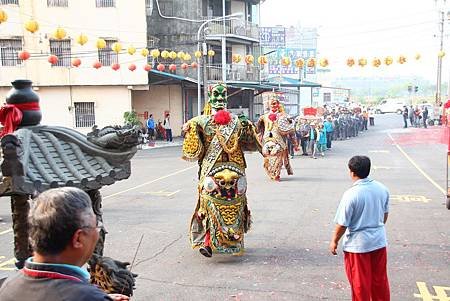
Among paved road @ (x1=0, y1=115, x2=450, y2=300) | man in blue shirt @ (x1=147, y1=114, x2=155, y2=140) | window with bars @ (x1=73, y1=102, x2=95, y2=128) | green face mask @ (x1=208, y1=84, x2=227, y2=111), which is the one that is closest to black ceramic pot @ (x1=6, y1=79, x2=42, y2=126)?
paved road @ (x1=0, y1=115, x2=450, y2=300)

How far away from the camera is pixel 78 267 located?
195 cm

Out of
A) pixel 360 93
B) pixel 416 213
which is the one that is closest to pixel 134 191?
pixel 416 213

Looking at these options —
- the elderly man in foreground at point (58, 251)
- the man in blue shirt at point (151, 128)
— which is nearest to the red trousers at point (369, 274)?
the elderly man in foreground at point (58, 251)

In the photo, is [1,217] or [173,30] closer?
[1,217]

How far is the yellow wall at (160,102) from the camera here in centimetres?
2925

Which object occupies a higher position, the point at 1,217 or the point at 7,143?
the point at 7,143

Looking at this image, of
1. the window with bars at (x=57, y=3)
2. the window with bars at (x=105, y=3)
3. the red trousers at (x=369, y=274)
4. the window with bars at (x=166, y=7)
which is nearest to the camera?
the red trousers at (x=369, y=274)

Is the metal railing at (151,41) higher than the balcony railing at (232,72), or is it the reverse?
the metal railing at (151,41)

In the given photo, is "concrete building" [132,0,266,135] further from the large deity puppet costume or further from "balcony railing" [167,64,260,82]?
the large deity puppet costume

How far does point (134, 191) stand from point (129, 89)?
1482cm

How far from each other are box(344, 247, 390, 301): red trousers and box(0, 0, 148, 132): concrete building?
22.3 meters

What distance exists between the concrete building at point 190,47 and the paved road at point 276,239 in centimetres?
1547

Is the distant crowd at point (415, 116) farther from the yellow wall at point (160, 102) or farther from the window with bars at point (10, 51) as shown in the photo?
the window with bars at point (10, 51)

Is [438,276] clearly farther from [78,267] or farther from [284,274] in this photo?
[78,267]
